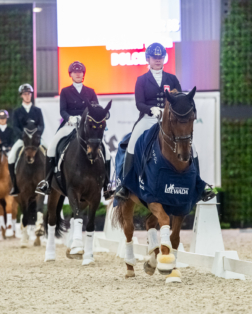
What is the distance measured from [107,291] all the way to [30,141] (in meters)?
4.55

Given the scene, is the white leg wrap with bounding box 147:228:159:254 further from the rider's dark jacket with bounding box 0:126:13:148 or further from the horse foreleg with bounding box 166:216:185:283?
the rider's dark jacket with bounding box 0:126:13:148

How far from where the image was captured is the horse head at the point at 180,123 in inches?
175

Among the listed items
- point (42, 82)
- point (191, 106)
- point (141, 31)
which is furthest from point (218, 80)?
point (191, 106)

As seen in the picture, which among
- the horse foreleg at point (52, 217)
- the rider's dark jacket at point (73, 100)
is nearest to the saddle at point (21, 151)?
the horse foreleg at point (52, 217)

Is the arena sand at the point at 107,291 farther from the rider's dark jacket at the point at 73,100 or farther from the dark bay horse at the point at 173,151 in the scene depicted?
the rider's dark jacket at the point at 73,100

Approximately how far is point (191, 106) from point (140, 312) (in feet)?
5.74

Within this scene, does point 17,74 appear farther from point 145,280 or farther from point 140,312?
point 140,312

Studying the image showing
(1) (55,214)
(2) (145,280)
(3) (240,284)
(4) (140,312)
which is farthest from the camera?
(1) (55,214)

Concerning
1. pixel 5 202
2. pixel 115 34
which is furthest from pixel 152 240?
pixel 115 34

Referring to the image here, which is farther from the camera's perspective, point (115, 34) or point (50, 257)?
point (115, 34)

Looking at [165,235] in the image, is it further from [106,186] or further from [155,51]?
[106,186]

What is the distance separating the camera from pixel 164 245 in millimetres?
4617

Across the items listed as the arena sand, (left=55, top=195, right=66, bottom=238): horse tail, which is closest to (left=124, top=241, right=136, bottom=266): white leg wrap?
the arena sand

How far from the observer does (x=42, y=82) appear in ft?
40.2
